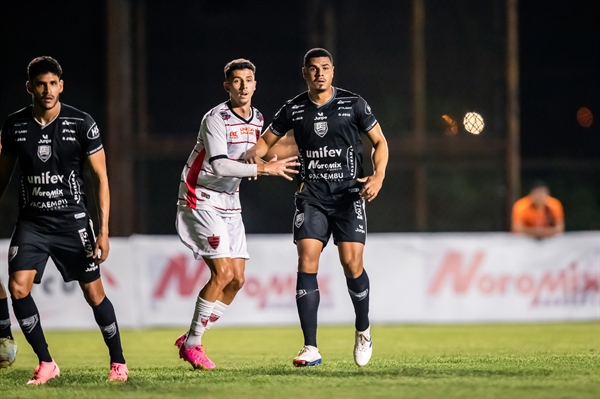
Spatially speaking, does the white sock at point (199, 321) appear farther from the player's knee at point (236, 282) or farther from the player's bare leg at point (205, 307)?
the player's knee at point (236, 282)

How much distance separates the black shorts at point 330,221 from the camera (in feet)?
24.1

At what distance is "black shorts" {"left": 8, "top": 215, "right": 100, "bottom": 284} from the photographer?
6516mm

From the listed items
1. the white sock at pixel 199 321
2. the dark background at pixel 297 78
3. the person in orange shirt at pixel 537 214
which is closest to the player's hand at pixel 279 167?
the white sock at pixel 199 321

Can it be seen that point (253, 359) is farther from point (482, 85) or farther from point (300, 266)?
point (482, 85)

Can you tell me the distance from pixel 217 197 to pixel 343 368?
61.8 inches

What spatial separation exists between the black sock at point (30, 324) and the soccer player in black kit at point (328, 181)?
1793 millimetres

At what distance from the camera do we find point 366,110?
7441 mm

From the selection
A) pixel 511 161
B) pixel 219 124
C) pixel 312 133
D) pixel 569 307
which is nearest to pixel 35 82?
pixel 219 124

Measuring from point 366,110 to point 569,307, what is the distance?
6.37 meters

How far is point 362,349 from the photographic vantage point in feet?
23.8

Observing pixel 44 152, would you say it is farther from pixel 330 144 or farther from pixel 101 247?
pixel 330 144

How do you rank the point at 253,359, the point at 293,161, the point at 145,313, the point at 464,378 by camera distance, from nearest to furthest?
the point at 464,378
the point at 293,161
the point at 253,359
the point at 145,313

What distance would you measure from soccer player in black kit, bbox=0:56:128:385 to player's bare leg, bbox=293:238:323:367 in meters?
1.36

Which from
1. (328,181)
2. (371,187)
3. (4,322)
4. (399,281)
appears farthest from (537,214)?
(4,322)
